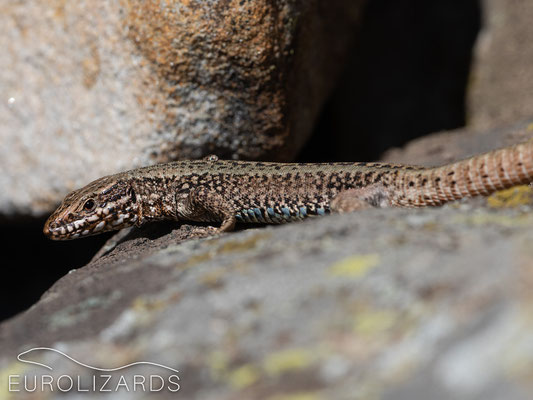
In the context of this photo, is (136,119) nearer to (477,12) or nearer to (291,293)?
(291,293)

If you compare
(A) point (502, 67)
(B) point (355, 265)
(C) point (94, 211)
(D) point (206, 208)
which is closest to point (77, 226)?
(C) point (94, 211)

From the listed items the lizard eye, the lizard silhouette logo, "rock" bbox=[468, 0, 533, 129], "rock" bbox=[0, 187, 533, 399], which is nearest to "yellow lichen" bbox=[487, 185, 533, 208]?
"rock" bbox=[0, 187, 533, 399]

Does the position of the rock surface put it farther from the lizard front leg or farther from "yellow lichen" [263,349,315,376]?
the lizard front leg

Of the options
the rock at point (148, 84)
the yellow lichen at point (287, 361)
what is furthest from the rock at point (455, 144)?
the yellow lichen at point (287, 361)

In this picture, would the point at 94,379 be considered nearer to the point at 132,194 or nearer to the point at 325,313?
the point at 325,313

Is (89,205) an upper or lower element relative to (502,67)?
lower

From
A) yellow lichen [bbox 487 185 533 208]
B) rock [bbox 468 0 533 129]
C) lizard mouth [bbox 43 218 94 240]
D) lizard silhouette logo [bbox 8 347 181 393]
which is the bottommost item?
lizard mouth [bbox 43 218 94 240]
